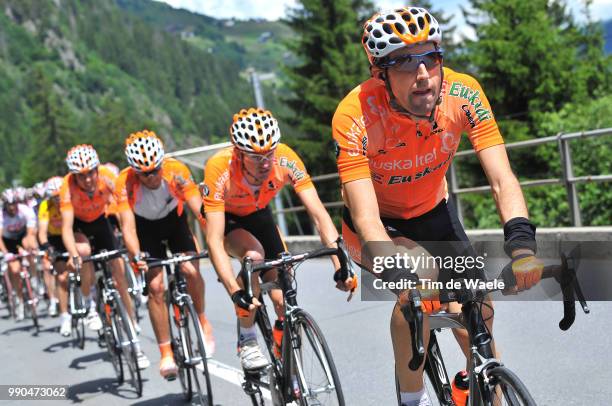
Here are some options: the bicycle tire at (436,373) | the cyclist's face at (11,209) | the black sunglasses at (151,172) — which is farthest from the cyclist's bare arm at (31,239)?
the bicycle tire at (436,373)

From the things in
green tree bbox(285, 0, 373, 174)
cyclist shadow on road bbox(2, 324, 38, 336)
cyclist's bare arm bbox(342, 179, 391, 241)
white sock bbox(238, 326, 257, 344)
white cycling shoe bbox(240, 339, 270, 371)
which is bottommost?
cyclist shadow on road bbox(2, 324, 38, 336)

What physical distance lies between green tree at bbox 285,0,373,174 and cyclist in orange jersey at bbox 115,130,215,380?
4363cm

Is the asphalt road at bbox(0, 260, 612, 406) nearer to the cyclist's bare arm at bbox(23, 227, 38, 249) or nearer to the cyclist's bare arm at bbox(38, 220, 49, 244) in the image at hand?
the cyclist's bare arm at bbox(38, 220, 49, 244)

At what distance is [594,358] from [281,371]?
2.33m

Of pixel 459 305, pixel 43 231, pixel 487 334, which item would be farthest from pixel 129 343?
pixel 487 334

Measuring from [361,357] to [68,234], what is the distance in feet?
12.6

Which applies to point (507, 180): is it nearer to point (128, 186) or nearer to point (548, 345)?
point (548, 345)

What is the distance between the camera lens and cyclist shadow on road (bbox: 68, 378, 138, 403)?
7801 millimetres

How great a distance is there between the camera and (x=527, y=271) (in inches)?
115

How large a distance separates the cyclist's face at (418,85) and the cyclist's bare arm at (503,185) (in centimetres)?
36

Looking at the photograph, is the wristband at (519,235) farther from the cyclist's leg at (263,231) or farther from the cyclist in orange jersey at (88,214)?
the cyclist in orange jersey at (88,214)

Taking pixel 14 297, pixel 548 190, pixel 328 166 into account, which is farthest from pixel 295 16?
pixel 14 297

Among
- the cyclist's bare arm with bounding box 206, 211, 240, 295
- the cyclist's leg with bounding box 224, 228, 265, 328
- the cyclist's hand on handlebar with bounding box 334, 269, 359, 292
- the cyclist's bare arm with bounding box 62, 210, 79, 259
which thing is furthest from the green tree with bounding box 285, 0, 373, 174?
the cyclist's hand on handlebar with bounding box 334, 269, 359, 292

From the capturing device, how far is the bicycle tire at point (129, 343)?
7646mm
